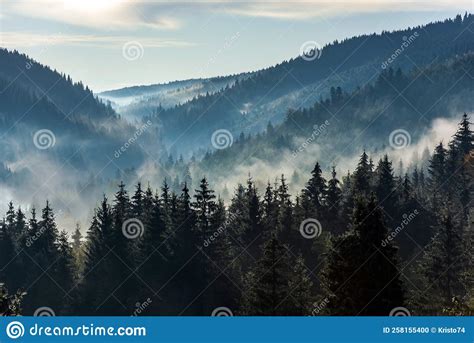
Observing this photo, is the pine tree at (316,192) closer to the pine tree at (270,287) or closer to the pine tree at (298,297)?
the pine tree at (298,297)

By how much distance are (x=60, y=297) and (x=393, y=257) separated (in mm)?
53519

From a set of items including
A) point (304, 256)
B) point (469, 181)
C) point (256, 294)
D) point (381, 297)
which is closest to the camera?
point (381, 297)

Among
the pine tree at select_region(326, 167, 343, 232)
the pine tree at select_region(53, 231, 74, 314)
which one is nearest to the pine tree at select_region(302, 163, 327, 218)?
the pine tree at select_region(326, 167, 343, 232)

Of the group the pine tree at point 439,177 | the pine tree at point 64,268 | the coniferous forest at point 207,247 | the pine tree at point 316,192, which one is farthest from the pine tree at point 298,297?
the pine tree at point 439,177

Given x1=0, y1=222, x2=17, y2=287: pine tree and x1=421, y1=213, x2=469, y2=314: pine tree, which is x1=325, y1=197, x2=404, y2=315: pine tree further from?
x1=0, y1=222, x2=17, y2=287: pine tree

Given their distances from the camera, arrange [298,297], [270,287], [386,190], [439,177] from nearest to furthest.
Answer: [270,287], [298,297], [386,190], [439,177]

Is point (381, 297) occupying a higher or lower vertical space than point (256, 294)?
lower

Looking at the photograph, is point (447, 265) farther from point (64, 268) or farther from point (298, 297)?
point (64, 268)

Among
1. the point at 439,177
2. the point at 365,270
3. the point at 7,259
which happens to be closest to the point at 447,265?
the point at 365,270

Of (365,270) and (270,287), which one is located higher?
(270,287)

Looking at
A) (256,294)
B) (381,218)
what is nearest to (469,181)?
(256,294)

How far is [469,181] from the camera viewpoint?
9594 cm
